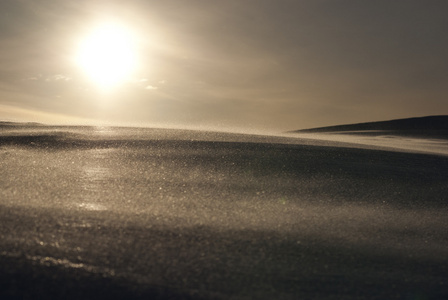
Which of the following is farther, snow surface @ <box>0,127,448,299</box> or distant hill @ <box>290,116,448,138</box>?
distant hill @ <box>290,116,448,138</box>

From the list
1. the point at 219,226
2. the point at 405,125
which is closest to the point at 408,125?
the point at 405,125

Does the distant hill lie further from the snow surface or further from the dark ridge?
the snow surface

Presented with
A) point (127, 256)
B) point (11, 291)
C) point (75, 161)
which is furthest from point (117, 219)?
point (75, 161)

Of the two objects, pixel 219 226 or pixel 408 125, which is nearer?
pixel 219 226

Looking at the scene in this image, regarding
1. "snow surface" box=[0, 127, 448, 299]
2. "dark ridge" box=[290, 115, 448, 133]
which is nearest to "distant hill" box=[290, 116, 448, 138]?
"dark ridge" box=[290, 115, 448, 133]

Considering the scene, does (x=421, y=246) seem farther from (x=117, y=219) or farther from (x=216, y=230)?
(x=117, y=219)

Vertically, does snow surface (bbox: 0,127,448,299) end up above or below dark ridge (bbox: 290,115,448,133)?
below

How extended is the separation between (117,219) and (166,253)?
1.68 feet

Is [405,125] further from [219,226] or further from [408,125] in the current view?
[219,226]

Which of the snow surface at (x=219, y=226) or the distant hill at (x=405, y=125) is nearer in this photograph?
the snow surface at (x=219, y=226)

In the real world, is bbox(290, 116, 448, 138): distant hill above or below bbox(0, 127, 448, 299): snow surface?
above

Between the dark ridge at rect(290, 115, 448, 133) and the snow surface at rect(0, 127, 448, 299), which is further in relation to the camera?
the dark ridge at rect(290, 115, 448, 133)

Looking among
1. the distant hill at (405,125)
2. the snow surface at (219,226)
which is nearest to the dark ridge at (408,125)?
the distant hill at (405,125)

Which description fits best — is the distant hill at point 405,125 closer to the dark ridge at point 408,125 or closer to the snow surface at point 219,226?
the dark ridge at point 408,125
